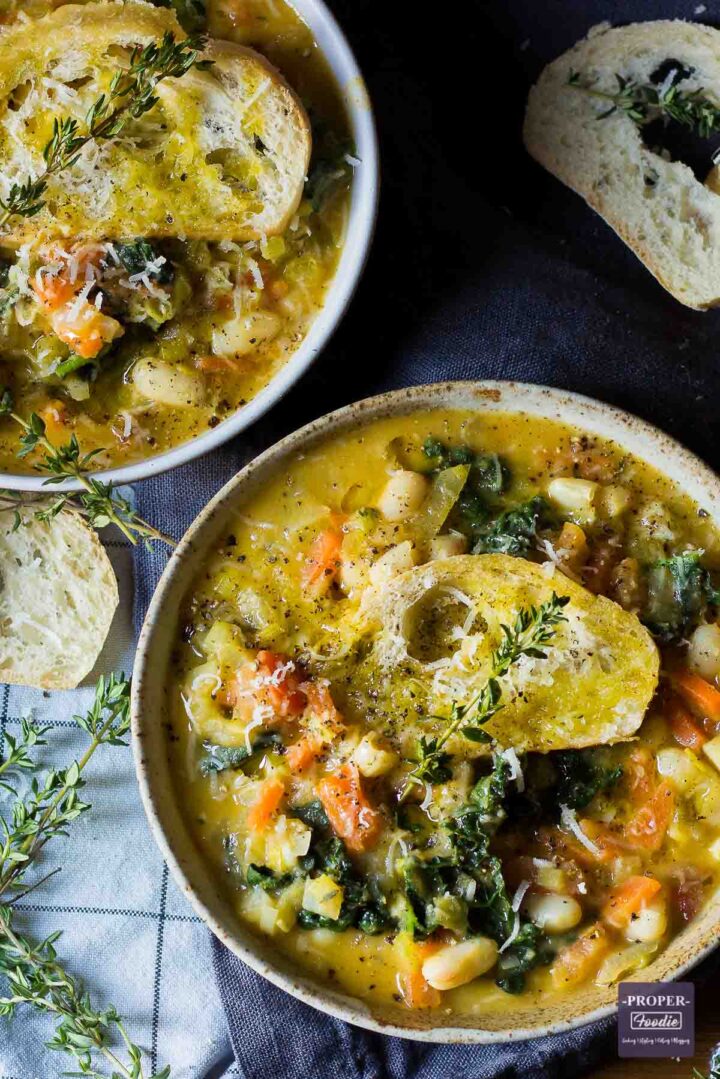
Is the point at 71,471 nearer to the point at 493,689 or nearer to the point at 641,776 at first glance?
the point at 493,689

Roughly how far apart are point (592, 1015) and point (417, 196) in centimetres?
242

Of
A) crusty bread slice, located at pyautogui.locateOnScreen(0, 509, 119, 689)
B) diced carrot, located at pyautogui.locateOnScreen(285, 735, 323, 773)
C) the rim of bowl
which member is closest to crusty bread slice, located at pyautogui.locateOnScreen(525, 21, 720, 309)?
the rim of bowl

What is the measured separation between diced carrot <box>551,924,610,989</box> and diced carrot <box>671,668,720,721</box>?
64cm

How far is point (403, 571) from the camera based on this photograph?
311cm

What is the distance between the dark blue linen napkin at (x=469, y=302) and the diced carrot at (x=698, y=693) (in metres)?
0.77

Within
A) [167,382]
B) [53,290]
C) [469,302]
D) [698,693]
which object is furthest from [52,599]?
[698,693]

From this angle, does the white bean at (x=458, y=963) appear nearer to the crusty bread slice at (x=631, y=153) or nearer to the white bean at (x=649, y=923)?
the white bean at (x=649, y=923)

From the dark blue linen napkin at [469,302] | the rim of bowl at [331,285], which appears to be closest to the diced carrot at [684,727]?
the dark blue linen napkin at [469,302]

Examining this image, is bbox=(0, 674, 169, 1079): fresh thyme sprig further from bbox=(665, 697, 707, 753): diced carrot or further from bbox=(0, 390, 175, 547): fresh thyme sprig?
bbox=(665, 697, 707, 753): diced carrot

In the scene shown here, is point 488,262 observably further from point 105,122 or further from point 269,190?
point 105,122

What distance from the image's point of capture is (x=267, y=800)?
3.16m

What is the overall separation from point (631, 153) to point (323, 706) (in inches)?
82.6

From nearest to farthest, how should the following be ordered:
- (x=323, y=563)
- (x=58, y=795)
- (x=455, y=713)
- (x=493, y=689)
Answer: (x=493, y=689)
(x=455, y=713)
(x=323, y=563)
(x=58, y=795)

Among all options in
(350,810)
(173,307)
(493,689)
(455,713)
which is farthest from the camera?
(173,307)
